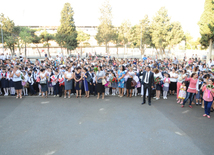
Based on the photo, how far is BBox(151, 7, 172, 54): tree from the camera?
32.3 metres

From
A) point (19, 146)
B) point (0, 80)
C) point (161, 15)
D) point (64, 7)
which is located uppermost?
point (64, 7)

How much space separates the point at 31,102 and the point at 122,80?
5.23 metres

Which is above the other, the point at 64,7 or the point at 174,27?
the point at 64,7

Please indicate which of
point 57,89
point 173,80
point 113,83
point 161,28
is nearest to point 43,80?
point 57,89

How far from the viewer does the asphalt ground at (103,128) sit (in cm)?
459

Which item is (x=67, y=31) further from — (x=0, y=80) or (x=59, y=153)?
(x=59, y=153)

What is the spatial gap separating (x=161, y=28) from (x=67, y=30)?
2039 centimetres

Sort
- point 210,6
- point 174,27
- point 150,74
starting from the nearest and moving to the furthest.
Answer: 1. point 150,74
2. point 210,6
3. point 174,27

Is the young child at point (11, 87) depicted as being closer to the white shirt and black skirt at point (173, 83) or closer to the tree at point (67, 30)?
the white shirt and black skirt at point (173, 83)

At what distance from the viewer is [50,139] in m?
5.09

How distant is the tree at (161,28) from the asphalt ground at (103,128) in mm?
26683

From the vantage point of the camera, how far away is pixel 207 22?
2417 cm

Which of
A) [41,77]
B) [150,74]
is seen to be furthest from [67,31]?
[150,74]

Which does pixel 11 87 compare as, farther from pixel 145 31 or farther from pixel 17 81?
pixel 145 31
